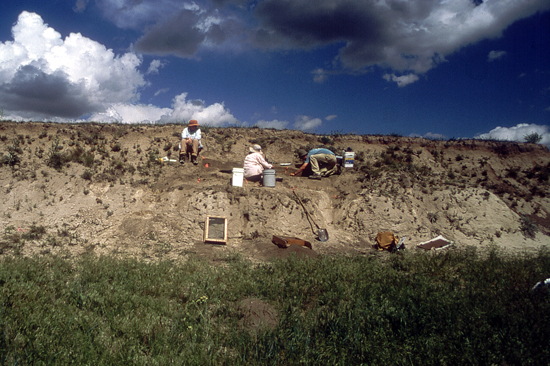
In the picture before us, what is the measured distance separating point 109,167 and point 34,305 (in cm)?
793

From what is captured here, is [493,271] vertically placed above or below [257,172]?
below

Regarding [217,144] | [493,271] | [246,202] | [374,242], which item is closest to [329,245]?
[374,242]

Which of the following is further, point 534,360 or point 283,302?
point 283,302

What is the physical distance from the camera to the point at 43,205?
9.52m

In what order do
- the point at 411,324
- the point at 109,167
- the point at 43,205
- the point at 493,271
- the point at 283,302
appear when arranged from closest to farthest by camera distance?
the point at 411,324 < the point at 283,302 < the point at 493,271 < the point at 43,205 < the point at 109,167

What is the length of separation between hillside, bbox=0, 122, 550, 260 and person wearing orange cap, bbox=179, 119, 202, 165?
0.42 meters

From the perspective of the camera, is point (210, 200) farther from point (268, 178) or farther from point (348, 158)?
point (348, 158)

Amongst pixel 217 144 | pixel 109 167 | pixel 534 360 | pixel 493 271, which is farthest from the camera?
pixel 217 144

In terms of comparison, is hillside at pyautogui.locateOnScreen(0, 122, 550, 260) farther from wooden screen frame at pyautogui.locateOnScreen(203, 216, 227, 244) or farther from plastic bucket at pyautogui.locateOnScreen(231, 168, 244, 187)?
plastic bucket at pyautogui.locateOnScreen(231, 168, 244, 187)

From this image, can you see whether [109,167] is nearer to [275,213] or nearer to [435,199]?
[275,213]

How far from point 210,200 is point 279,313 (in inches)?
237

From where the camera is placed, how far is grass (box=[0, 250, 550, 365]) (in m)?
3.44

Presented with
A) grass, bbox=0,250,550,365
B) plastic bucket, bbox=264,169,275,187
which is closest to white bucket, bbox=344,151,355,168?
plastic bucket, bbox=264,169,275,187

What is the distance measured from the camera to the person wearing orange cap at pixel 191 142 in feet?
39.9
